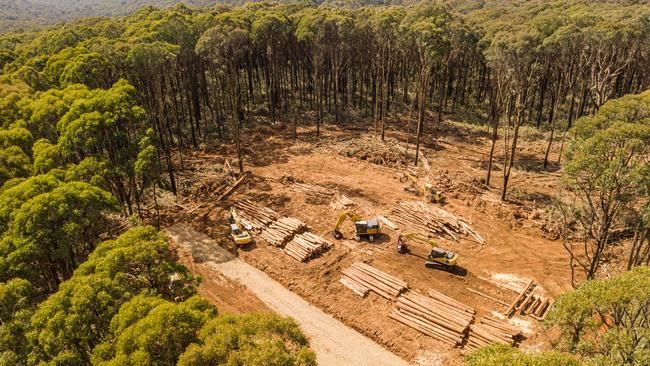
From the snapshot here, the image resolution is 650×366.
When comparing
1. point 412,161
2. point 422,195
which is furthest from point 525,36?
point 422,195

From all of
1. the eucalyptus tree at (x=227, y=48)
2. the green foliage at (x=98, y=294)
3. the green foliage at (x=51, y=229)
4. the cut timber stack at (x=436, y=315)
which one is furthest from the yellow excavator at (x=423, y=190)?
the green foliage at (x=51, y=229)

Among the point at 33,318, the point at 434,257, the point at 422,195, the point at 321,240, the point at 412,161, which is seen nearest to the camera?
the point at 33,318

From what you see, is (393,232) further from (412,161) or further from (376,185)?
(412,161)

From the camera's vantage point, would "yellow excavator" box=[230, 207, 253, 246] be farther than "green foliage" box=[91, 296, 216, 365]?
Yes

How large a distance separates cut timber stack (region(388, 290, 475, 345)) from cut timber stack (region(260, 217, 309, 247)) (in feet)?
32.6

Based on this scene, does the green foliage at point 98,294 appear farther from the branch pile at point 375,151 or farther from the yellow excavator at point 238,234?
the branch pile at point 375,151

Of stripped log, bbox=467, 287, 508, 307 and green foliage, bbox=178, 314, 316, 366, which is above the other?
green foliage, bbox=178, 314, 316, 366

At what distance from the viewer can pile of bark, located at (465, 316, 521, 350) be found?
20469 millimetres

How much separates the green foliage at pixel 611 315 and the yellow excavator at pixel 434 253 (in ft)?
41.1

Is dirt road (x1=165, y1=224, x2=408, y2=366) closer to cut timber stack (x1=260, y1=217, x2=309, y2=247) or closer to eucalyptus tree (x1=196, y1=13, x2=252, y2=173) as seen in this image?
cut timber stack (x1=260, y1=217, x2=309, y2=247)

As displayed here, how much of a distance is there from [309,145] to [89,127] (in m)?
26.4

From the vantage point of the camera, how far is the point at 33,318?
526 inches

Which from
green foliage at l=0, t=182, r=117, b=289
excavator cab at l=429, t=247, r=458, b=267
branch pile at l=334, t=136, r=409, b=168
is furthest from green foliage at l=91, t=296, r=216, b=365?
branch pile at l=334, t=136, r=409, b=168

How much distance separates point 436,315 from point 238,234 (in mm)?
15436
